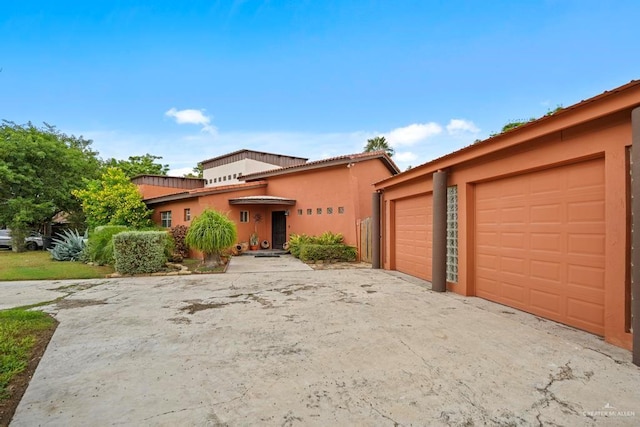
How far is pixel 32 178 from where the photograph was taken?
57.8ft

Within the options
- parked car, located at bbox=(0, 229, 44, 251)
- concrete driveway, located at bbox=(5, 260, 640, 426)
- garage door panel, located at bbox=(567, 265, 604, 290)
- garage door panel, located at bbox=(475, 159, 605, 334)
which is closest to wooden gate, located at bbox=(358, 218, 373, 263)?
garage door panel, located at bbox=(475, 159, 605, 334)

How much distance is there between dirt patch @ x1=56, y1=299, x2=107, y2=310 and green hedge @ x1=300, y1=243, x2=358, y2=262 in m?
7.34

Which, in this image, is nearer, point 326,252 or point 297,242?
point 326,252

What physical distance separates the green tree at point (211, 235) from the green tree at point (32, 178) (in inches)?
523

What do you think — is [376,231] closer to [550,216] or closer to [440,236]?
[440,236]

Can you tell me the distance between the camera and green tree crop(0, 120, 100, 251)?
16844 mm

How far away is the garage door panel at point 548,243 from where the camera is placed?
13.4ft

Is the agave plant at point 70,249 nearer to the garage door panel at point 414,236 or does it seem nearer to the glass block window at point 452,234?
the garage door panel at point 414,236

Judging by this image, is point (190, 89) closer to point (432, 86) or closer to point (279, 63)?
→ point (279, 63)

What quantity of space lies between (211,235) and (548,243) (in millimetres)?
9231

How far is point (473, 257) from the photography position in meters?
6.29

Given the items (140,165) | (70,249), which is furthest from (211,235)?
(140,165)

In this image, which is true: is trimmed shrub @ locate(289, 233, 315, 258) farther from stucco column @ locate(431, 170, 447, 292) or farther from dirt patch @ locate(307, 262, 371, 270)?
stucco column @ locate(431, 170, 447, 292)

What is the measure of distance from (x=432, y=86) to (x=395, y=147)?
1776cm
